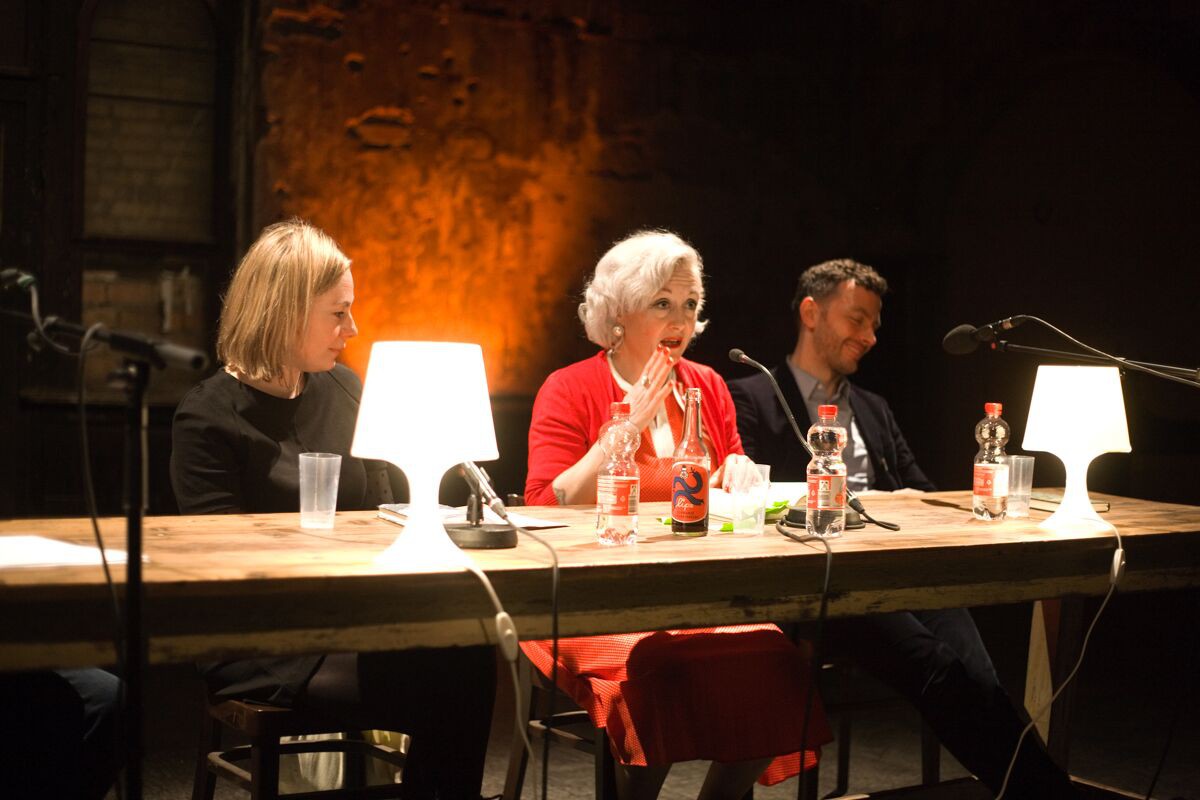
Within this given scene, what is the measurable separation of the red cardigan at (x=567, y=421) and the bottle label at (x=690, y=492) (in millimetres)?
625

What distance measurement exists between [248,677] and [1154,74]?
5261mm

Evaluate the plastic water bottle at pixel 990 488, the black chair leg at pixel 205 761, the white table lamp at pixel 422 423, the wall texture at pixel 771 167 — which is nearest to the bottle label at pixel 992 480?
the plastic water bottle at pixel 990 488

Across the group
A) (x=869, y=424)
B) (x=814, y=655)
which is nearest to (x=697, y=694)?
(x=814, y=655)

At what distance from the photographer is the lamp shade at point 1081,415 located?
2430mm

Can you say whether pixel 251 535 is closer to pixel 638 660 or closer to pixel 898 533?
Result: pixel 638 660

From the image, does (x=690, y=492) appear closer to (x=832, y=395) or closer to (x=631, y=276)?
(x=631, y=276)

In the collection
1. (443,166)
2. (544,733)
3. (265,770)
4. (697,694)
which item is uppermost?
(443,166)

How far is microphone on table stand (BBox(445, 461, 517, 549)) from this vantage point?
75.9 inches

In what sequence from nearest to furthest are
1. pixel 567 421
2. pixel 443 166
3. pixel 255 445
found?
pixel 255 445 → pixel 567 421 → pixel 443 166

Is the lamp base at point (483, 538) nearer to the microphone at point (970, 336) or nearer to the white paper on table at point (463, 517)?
the white paper on table at point (463, 517)

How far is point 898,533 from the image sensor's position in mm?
2246

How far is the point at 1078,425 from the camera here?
7.99ft

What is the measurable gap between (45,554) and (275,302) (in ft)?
2.88

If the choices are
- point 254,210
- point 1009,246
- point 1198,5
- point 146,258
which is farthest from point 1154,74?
point 146,258
